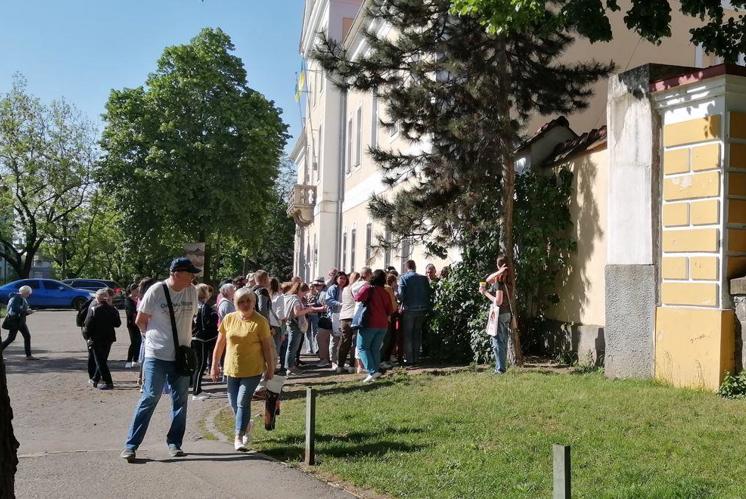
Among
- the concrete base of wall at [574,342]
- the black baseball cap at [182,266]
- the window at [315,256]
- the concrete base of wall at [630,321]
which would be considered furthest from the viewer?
the window at [315,256]

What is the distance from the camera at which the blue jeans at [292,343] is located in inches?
560

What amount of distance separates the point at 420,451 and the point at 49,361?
12705 mm

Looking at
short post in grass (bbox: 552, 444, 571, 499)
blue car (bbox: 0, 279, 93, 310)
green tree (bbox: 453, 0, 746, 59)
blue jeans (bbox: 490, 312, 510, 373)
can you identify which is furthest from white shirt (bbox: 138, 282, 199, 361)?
blue car (bbox: 0, 279, 93, 310)

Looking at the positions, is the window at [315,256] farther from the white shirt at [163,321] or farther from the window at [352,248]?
the white shirt at [163,321]

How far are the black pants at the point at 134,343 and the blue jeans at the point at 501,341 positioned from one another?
7519 millimetres

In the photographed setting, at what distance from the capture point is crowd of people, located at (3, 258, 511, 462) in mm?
7633

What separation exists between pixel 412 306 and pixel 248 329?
632 cm

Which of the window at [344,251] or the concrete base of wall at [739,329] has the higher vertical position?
the window at [344,251]

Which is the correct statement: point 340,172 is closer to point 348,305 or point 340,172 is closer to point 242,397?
point 348,305

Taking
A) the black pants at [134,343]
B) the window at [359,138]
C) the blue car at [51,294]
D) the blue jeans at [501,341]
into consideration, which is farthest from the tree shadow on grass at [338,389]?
the blue car at [51,294]

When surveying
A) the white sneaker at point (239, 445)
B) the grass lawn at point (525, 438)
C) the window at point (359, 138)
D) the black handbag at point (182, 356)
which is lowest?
the white sneaker at point (239, 445)

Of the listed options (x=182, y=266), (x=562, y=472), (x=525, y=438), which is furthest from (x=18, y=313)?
(x=562, y=472)

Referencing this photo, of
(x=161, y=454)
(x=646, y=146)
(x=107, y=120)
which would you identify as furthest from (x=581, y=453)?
(x=107, y=120)

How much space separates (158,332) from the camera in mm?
7605
